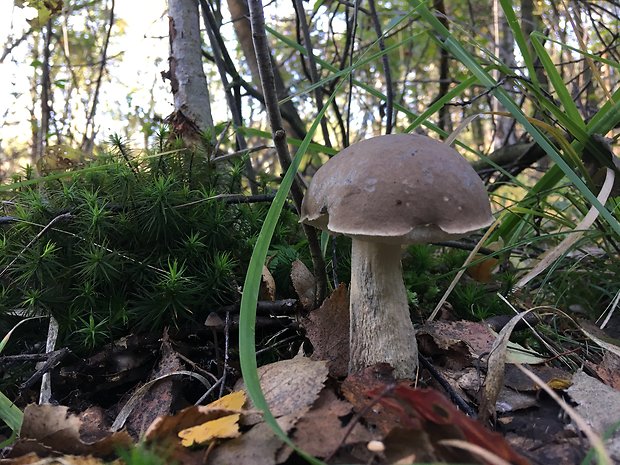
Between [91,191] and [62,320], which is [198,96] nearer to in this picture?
[91,191]

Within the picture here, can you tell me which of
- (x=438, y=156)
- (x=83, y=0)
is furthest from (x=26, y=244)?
(x=83, y=0)

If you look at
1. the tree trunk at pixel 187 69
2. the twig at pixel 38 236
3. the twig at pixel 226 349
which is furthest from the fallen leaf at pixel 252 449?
the tree trunk at pixel 187 69

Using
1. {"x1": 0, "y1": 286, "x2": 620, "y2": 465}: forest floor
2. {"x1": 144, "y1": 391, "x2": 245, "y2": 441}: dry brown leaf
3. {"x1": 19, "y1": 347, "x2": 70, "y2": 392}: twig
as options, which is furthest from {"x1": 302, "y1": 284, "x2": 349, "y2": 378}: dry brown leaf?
{"x1": 19, "y1": 347, "x2": 70, "y2": 392}: twig

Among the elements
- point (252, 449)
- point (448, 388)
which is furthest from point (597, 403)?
point (252, 449)

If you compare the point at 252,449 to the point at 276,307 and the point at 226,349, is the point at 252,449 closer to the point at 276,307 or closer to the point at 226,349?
the point at 226,349

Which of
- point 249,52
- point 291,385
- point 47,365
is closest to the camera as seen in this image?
point 291,385

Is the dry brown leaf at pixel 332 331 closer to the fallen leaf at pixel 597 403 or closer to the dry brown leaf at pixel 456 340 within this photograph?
the dry brown leaf at pixel 456 340
